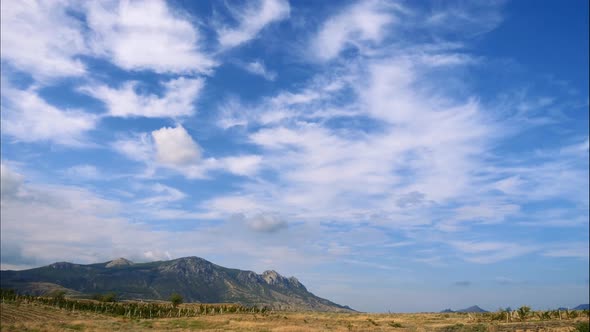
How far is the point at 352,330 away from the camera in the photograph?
55844 millimetres

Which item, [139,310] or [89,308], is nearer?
[139,310]

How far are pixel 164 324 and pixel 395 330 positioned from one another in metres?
35.7

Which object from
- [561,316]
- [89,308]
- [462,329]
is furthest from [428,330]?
[89,308]

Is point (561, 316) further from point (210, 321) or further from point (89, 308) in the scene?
point (89, 308)

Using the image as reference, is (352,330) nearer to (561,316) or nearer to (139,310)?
(561,316)

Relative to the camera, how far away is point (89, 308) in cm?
Answer: 10294

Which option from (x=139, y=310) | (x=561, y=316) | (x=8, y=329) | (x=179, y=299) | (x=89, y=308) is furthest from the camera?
(x=179, y=299)

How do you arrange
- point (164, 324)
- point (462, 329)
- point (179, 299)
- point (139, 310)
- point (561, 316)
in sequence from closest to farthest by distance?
point (462, 329), point (164, 324), point (561, 316), point (139, 310), point (179, 299)

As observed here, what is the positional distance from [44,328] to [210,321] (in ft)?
79.6

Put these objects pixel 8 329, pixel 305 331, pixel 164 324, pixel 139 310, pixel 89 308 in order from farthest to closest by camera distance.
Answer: pixel 89 308 < pixel 139 310 < pixel 164 324 < pixel 305 331 < pixel 8 329

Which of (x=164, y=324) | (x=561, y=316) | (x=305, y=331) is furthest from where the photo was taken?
(x=561, y=316)

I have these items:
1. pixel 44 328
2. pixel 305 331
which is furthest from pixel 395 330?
pixel 44 328

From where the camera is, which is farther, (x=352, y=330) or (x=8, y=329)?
(x=352, y=330)

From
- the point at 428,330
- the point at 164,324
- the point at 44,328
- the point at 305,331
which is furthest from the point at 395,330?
the point at 44,328
